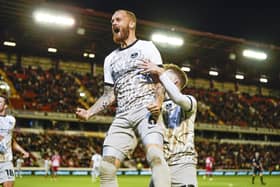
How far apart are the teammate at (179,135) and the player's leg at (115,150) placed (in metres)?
0.47

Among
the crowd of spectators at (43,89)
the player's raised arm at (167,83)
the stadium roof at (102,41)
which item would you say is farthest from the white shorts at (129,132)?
the crowd of spectators at (43,89)

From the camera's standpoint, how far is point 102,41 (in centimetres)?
4428

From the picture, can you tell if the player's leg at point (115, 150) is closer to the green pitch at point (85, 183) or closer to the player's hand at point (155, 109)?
the player's hand at point (155, 109)

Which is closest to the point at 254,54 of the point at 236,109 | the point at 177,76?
the point at 236,109

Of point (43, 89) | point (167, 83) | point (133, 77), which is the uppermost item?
point (43, 89)

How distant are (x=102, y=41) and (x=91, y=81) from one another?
5.19 m

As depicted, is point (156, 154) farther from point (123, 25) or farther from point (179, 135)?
point (123, 25)

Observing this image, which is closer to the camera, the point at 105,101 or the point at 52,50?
the point at 105,101

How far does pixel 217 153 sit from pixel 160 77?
1814 inches

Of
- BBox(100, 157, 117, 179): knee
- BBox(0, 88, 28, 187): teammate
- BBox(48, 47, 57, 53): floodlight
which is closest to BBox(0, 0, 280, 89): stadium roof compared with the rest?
BBox(48, 47, 57, 53): floodlight

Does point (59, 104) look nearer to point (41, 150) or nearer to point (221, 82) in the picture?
point (41, 150)

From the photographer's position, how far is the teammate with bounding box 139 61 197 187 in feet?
18.8

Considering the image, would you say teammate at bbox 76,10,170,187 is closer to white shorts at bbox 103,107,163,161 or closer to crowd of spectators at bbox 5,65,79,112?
white shorts at bbox 103,107,163,161

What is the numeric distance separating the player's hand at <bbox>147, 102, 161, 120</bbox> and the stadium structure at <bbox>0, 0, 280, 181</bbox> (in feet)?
101
